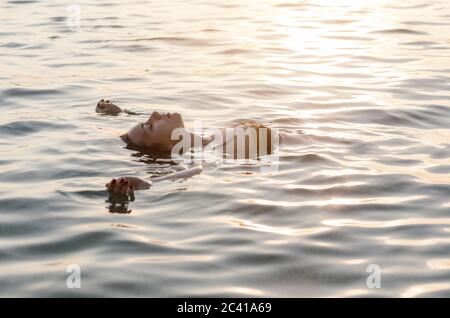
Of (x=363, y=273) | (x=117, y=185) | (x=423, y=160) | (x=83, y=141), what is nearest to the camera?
(x=363, y=273)

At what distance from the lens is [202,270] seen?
5.25 meters

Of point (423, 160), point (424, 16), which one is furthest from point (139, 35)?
point (423, 160)

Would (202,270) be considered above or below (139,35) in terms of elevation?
below

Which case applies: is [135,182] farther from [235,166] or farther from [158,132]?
[158,132]

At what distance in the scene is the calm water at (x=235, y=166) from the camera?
5258 millimetres

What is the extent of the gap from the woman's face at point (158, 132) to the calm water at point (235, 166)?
23 centimetres

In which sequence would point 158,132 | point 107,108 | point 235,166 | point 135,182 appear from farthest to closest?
1. point 107,108
2. point 158,132
3. point 235,166
4. point 135,182

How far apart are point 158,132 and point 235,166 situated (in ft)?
3.42

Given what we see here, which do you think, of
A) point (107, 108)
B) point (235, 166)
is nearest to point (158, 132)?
point (235, 166)

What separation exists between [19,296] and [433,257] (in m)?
2.68

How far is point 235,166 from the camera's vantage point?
7.54 metres

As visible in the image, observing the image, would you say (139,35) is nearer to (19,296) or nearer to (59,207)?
(59,207)
